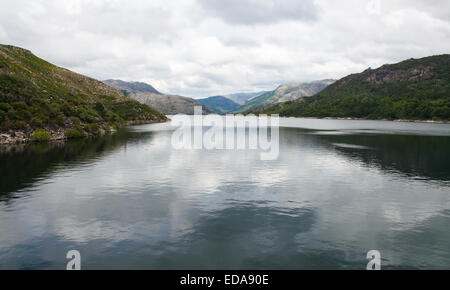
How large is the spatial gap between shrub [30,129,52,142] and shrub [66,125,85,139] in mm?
10263

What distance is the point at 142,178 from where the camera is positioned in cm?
4775

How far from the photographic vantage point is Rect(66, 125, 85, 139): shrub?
10656cm

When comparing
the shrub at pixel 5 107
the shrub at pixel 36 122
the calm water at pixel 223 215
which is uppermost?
the shrub at pixel 5 107

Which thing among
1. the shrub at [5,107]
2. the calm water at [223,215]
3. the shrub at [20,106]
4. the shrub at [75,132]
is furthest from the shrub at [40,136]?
the calm water at [223,215]

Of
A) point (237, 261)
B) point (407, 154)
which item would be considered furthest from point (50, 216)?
point (407, 154)

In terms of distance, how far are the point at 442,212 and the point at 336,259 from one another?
18784mm

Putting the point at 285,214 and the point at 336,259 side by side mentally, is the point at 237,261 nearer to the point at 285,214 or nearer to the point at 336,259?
the point at 336,259

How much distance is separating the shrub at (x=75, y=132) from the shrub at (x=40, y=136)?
10263 millimetres

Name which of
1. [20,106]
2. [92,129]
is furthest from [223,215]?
[92,129]

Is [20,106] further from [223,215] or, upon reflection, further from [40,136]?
[223,215]

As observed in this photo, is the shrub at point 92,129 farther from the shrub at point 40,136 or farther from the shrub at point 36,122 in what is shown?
the shrub at point 40,136

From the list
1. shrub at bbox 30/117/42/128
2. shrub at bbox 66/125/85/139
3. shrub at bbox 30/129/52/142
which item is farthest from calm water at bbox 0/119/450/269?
shrub at bbox 66/125/85/139

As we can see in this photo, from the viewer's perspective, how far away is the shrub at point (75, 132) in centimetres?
10656

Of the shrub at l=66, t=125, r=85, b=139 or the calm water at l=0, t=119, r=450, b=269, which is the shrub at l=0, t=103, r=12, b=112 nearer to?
the shrub at l=66, t=125, r=85, b=139
